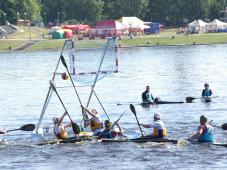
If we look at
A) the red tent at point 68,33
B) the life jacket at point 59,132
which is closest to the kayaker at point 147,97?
the life jacket at point 59,132

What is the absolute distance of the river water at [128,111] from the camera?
3450 cm

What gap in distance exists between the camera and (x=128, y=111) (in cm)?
5197

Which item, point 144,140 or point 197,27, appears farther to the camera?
point 197,27

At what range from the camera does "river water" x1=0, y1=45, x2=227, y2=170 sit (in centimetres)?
3450

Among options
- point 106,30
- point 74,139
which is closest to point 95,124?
point 74,139

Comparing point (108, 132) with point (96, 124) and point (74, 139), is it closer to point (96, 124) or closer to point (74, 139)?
point (96, 124)

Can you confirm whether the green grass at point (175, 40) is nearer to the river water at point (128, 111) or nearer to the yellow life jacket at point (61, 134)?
the river water at point (128, 111)

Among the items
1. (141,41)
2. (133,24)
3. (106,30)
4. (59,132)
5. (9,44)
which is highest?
(59,132)

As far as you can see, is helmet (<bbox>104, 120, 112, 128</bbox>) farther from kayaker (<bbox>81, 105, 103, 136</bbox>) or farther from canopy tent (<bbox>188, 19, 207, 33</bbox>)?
canopy tent (<bbox>188, 19, 207, 33</bbox>)

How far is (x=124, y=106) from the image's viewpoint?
181 ft

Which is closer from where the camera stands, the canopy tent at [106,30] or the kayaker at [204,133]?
the kayaker at [204,133]

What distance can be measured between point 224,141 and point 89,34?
128 metres

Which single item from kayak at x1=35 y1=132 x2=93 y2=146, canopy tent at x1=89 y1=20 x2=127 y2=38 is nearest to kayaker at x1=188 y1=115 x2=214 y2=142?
kayak at x1=35 y1=132 x2=93 y2=146

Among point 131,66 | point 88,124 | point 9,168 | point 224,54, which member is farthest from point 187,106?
point 224,54
